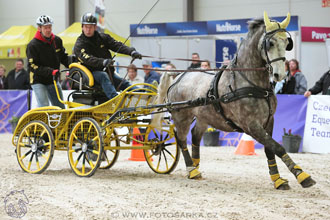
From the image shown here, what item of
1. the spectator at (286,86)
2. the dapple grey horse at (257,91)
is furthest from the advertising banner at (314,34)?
the dapple grey horse at (257,91)

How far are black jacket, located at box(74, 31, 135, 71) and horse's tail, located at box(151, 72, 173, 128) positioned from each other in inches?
24.1

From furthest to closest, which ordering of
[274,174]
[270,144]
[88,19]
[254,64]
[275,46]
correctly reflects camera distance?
[88,19] < [274,174] < [254,64] < [270,144] < [275,46]

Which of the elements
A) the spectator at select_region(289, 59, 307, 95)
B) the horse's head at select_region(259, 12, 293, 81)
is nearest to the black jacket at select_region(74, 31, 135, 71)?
the horse's head at select_region(259, 12, 293, 81)

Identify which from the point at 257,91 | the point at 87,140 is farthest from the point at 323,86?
the point at 87,140

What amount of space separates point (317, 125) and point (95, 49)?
181 inches

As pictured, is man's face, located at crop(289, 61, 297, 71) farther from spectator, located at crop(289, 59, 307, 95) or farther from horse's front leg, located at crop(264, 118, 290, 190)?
horse's front leg, located at crop(264, 118, 290, 190)

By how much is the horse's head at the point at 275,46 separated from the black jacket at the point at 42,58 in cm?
311

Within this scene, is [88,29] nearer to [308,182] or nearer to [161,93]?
[161,93]

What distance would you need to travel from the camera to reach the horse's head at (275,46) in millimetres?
5262

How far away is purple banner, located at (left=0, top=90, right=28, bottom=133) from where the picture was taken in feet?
44.1

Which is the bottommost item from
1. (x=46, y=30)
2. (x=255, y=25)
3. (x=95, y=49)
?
(x=95, y=49)

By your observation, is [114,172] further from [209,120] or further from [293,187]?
[293,187]

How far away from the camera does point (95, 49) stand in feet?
23.0

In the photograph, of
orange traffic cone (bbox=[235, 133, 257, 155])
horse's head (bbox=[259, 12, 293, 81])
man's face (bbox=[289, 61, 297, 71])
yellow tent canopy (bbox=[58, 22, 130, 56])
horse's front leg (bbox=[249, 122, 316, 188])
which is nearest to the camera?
horse's head (bbox=[259, 12, 293, 81])
